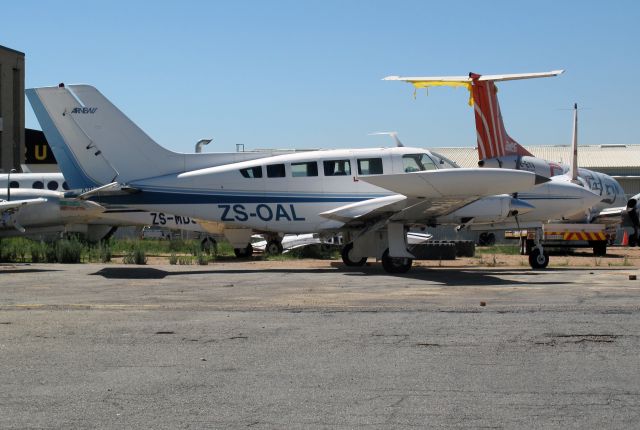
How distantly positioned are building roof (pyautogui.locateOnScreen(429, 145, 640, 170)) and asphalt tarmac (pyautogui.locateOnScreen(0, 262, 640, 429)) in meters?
42.2

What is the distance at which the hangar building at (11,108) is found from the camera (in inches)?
2184

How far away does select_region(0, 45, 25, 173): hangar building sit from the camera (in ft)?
182

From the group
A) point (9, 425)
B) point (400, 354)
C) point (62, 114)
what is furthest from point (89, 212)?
point (9, 425)

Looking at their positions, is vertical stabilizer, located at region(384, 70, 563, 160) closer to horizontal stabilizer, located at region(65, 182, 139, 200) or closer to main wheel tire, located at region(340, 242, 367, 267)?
main wheel tire, located at region(340, 242, 367, 267)

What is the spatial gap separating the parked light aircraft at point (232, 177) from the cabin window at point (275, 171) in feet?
0.08

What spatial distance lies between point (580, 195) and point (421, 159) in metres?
4.25

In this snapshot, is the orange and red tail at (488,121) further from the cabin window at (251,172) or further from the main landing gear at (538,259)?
the cabin window at (251,172)

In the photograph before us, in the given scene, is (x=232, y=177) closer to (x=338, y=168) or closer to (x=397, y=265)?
(x=338, y=168)

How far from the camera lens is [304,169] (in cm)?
2162

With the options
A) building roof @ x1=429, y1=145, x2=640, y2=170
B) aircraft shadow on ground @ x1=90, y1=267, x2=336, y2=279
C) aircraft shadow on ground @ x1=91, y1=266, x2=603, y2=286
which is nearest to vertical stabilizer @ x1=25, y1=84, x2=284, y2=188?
aircraft shadow on ground @ x1=90, y1=267, x2=336, y2=279

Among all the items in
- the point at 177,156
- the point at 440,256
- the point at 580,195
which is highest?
the point at 177,156

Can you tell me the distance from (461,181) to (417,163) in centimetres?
367

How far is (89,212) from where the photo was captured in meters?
25.5

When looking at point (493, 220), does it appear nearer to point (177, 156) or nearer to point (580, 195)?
point (580, 195)
